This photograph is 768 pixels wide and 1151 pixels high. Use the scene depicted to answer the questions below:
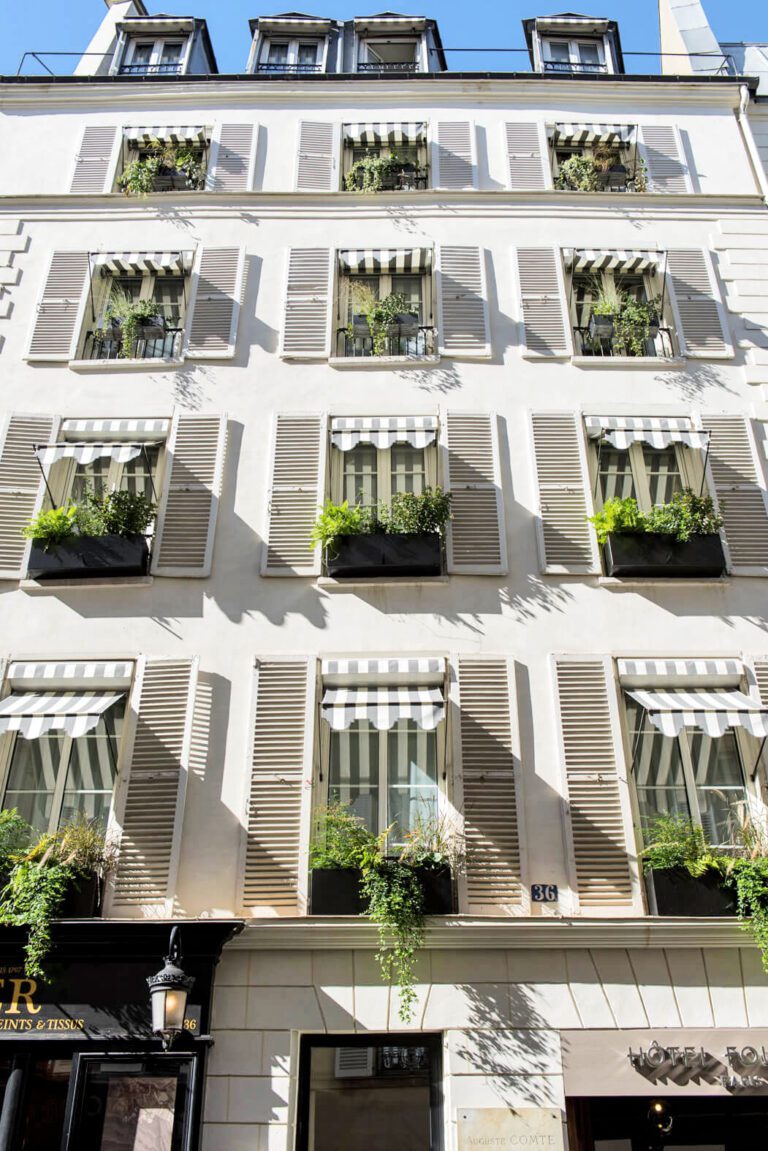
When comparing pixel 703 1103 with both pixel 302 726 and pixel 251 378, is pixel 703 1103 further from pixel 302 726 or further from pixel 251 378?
pixel 251 378

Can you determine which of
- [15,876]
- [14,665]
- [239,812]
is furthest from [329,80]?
[15,876]

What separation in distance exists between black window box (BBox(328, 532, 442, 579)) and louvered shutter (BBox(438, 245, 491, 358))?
293 centimetres

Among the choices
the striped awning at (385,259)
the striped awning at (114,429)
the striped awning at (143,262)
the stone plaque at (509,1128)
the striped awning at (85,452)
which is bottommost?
the stone plaque at (509,1128)

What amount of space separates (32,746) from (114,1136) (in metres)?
3.67

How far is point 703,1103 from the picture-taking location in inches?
312

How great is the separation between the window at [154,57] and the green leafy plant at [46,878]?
1266 centimetres

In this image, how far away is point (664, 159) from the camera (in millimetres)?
13539

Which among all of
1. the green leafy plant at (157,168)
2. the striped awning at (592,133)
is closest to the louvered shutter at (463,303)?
the striped awning at (592,133)

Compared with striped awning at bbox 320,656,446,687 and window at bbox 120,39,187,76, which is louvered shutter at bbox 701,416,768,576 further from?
window at bbox 120,39,187,76

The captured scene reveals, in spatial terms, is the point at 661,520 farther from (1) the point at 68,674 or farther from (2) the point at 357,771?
(1) the point at 68,674

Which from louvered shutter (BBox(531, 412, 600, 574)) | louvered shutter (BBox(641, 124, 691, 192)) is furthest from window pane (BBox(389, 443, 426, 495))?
louvered shutter (BBox(641, 124, 691, 192))

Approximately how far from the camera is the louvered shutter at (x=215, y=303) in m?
11.7

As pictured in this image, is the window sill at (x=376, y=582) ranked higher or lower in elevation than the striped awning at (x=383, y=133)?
lower

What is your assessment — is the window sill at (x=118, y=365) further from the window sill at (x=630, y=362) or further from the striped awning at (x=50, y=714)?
the window sill at (x=630, y=362)
